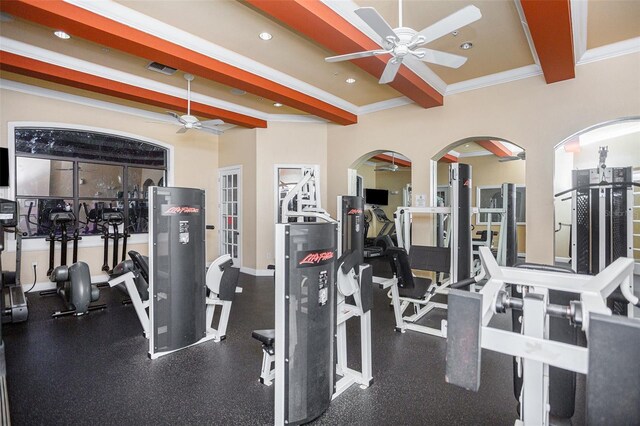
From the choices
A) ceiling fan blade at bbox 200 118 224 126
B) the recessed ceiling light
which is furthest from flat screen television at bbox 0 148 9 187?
ceiling fan blade at bbox 200 118 224 126

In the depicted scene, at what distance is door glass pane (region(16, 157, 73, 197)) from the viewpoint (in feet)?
17.0

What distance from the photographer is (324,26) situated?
2893 millimetres

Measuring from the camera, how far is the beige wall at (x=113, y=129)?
4949mm

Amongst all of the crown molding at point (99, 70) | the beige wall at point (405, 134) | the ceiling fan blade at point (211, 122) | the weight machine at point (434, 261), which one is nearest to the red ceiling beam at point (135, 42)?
the ceiling fan blade at point (211, 122)

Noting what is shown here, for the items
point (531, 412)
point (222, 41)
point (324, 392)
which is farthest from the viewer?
point (222, 41)

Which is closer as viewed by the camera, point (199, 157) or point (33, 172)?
point (33, 172)

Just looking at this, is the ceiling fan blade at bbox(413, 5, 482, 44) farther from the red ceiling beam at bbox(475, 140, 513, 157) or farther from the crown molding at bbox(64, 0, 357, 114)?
the red ceiling beam at bbox(475, 140, 513, 157)

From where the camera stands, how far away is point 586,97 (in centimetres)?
389

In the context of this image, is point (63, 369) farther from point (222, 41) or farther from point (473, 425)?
point (222, 41)

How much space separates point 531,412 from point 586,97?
13.5 ft

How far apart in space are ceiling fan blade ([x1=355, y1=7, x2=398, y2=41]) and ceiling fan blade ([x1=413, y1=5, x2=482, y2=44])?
223 mm

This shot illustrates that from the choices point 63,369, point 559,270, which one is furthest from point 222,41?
point 559,270

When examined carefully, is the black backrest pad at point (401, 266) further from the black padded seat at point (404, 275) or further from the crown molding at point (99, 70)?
the crown molding at point (99, 70)

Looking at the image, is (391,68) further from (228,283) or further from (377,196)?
(377,196)
